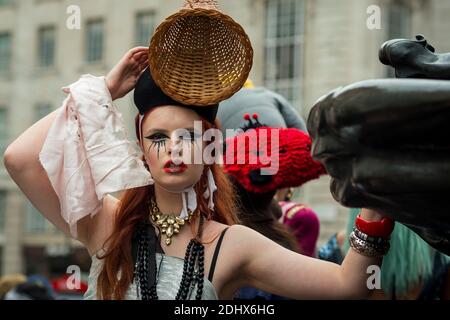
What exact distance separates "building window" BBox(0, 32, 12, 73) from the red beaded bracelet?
20921 mm

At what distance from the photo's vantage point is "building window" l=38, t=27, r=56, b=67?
827 inches

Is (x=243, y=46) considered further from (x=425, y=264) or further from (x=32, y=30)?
(x=32, y=30)

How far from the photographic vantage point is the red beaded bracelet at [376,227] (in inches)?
75.3

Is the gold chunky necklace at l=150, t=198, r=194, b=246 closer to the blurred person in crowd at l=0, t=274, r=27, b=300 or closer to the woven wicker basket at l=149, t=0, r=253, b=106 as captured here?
the woven wicker basket at l=149, t=0, r=253, b=106

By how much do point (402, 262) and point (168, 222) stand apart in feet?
3.74

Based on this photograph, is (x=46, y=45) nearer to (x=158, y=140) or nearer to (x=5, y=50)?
(x=5, y=50)

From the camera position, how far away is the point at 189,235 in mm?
2162

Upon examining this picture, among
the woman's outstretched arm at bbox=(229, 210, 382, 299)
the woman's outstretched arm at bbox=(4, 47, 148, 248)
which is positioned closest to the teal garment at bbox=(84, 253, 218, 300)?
the woman's outstretched arm at bbox=(229, 210, 382, 299)

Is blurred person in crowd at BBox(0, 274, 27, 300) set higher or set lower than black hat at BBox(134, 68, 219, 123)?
lower

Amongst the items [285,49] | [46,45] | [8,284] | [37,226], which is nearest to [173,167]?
[8,284]

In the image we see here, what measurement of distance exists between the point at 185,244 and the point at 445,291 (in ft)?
4.47

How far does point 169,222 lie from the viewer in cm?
217
